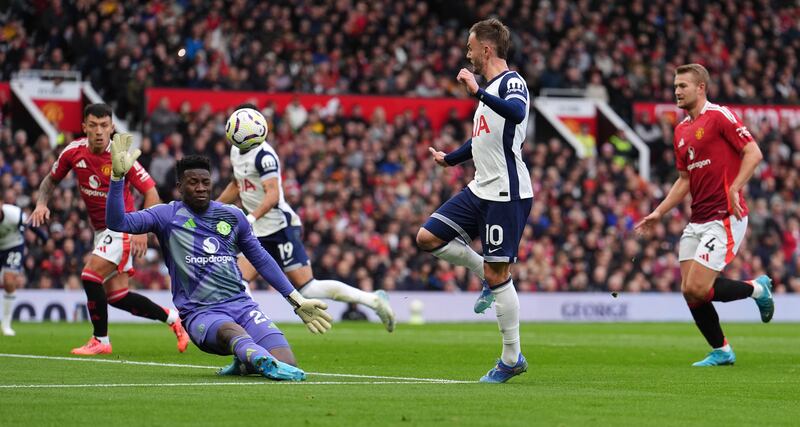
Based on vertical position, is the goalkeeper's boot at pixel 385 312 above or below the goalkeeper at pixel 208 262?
below

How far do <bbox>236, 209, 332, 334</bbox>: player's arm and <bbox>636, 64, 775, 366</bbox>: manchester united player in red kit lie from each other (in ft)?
12.7

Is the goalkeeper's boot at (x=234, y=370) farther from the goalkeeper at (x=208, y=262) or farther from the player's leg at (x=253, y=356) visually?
the player's leg at (x=253, y=356)

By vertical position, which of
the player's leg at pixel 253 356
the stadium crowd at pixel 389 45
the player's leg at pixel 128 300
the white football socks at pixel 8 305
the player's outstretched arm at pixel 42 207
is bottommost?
the white football socks at pixel 8 305

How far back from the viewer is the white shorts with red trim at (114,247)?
14.3m

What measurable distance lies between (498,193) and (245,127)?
426cm

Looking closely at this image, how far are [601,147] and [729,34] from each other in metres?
6.58

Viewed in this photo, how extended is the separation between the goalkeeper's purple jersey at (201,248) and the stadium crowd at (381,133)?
14.4 meters

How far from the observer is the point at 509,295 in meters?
10.3

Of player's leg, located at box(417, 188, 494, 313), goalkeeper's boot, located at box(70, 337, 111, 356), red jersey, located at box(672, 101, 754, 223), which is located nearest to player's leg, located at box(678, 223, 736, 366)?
red jersey, located at box(672, 101, 754, 223)

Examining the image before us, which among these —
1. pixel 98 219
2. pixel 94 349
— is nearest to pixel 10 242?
pixel 98 219

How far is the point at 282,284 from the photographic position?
10.1m

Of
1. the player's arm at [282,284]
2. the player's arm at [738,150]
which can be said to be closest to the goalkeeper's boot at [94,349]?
the player's arm at [282,284]

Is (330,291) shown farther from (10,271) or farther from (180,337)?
(10,271)

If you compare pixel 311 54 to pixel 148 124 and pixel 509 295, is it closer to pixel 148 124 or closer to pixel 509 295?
pixel 148 124
